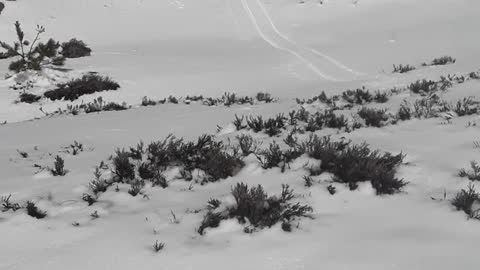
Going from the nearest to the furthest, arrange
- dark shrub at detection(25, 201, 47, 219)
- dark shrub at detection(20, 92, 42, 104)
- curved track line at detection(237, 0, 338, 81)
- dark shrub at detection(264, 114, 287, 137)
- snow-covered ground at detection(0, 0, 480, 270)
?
snow-covered ground at detection(0, 0, 480, 270), dark shrub at detection(25, 201, 47, 219), dark shrub at detection(264, 114, 287, 137), dark shrub at detection(20, 92, 42, 104), curved track line at detection(237, 0, 338, 81)

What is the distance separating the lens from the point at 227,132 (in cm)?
616

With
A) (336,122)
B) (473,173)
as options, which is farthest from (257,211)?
(336,122)

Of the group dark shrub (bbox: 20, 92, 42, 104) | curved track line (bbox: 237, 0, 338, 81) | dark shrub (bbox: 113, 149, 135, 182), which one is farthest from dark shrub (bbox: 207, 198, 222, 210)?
curved track line (bbox: 237, 0, 338, 81)

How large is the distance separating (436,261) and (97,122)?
19.2 feet

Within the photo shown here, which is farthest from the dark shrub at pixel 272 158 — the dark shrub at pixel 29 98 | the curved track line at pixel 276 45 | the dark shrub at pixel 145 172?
the dark shrub at pixel 29 98

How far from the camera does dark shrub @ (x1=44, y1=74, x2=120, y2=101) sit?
11.7 m

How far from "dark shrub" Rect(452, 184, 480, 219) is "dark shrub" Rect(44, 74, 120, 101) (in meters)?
10.1

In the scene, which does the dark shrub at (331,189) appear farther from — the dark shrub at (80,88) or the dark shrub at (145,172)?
the dark shrub at (80,88)

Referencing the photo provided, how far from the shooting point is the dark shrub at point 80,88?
1171 centimetres

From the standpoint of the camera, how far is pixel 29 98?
11.6 metres

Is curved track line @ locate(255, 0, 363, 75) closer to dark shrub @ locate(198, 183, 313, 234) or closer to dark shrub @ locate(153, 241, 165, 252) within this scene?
dark shrub @ locate(198, 183, 313, 234)

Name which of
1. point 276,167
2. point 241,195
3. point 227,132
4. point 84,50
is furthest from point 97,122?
point 84,50

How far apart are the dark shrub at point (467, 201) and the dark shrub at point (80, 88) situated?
10.1m

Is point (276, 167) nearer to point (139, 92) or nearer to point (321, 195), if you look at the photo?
point (321, 195)
